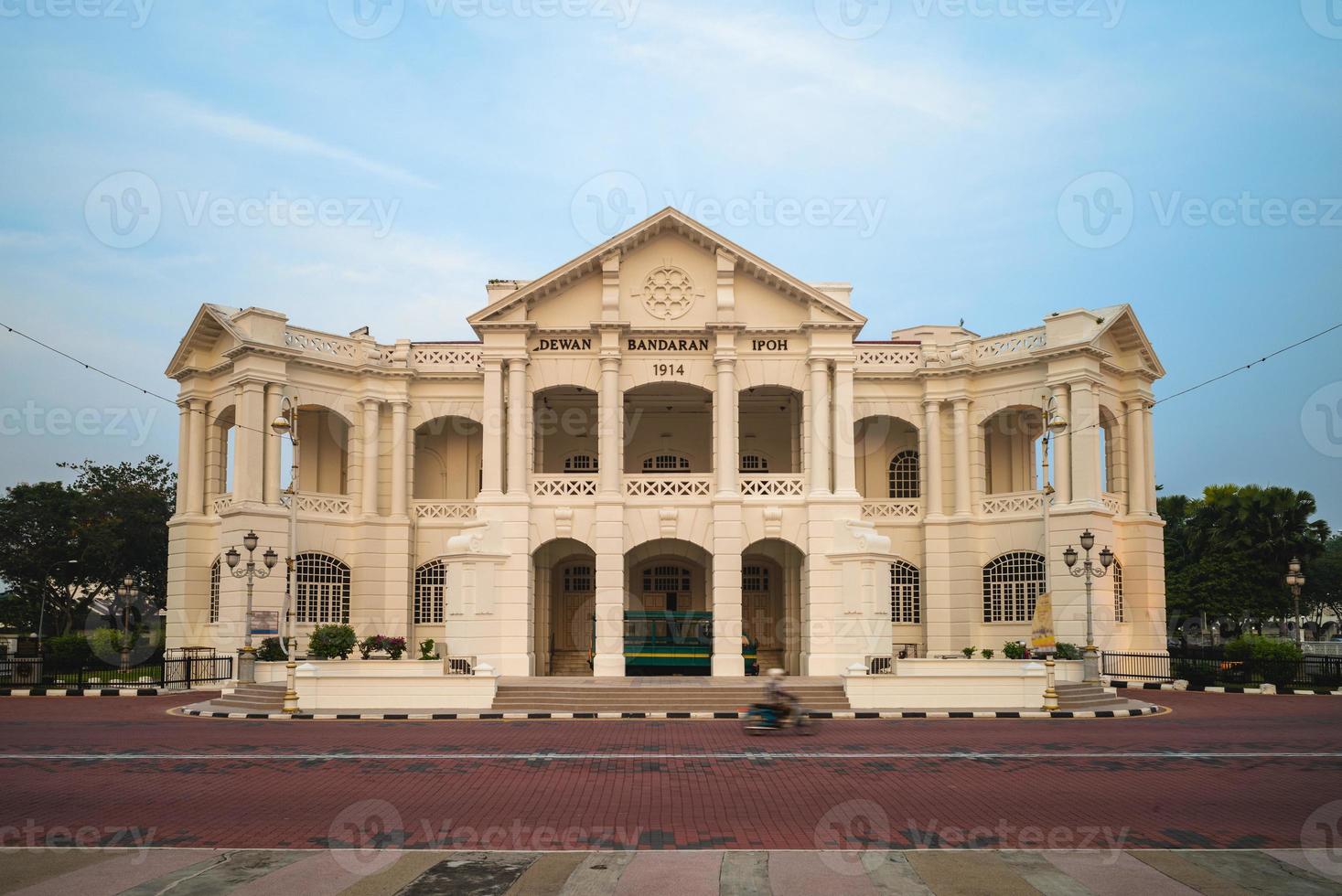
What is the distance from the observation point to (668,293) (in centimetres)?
3500

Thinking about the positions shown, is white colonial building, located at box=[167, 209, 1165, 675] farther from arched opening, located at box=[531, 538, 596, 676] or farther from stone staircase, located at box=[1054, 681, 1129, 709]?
stone staircase, located at box=[1054, 681, 1129, 709]

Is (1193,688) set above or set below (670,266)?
below

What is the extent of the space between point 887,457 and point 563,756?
2669 cm

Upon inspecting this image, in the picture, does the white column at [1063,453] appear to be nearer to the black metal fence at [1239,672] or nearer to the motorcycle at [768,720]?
the black metal fence at [1239,672]

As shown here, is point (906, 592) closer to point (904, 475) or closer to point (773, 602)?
point (904, 475)

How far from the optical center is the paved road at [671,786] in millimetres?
11297

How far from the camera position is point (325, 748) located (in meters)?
19.0

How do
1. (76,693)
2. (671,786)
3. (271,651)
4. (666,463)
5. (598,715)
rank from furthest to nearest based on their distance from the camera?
(666,463)
(76,693)
(271,651)
(598,715)
(671,786)

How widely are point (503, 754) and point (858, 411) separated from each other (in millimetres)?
25406

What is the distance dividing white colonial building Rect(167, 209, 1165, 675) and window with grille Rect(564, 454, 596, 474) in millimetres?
321

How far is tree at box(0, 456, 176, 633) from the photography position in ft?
194

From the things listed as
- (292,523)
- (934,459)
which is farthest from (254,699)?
(934,459)

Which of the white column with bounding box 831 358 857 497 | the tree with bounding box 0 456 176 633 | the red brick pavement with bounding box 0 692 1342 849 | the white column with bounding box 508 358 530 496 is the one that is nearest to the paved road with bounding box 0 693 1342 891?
the red brick pavement with bounding box 0 692 1342 849

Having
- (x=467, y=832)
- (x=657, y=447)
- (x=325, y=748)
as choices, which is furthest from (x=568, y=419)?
(x=467, y=832)
